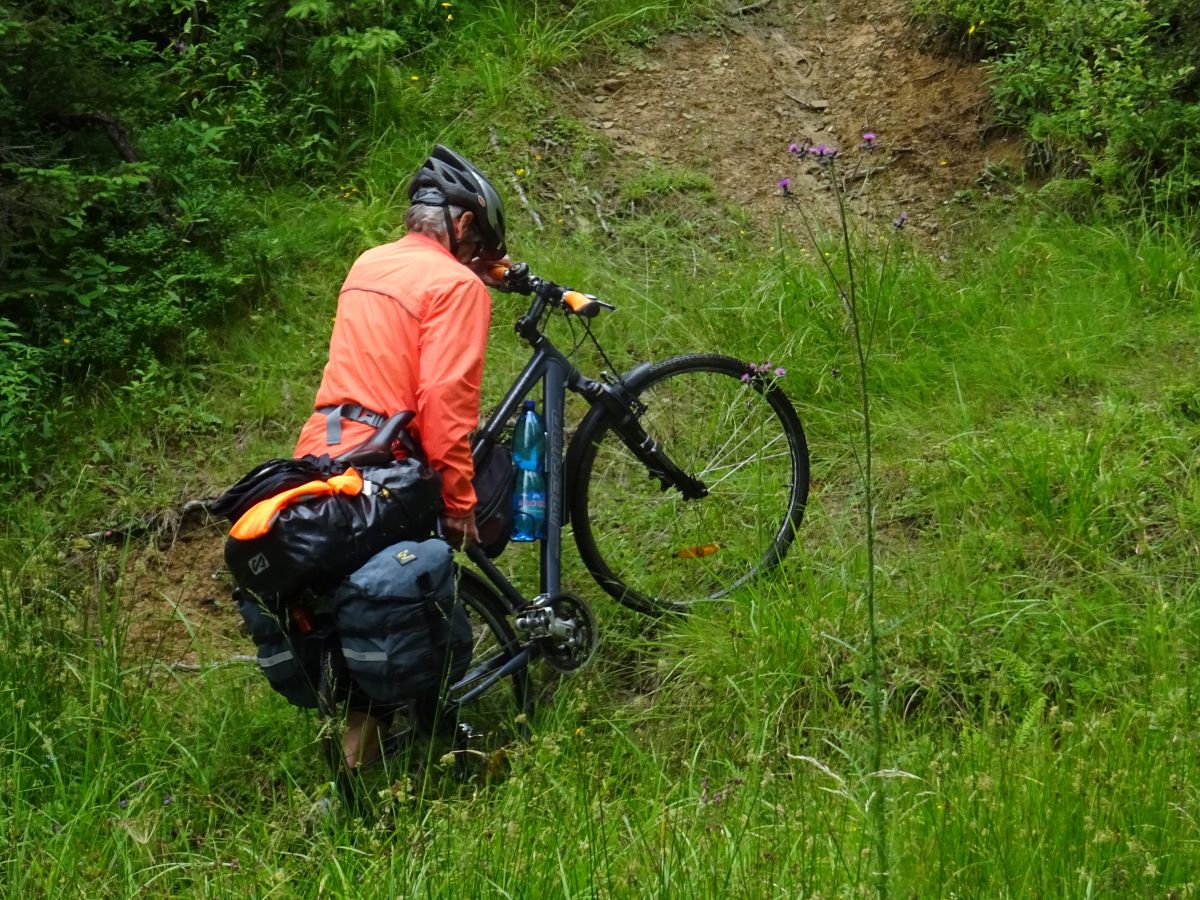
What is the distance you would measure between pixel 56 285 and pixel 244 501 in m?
3.30

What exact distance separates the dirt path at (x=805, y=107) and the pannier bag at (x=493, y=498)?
361 centimetres

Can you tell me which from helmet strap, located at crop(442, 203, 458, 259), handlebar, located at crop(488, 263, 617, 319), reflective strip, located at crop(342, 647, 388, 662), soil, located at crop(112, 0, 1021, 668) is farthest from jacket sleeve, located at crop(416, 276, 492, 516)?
soil, located at crop(112, 0, 1021, 668)

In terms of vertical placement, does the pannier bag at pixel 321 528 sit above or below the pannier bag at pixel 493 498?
above

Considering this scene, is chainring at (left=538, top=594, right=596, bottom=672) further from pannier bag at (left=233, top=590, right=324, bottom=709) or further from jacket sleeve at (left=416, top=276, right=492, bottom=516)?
pannier bag at (left=233, top=590, right=324, bottom=709)

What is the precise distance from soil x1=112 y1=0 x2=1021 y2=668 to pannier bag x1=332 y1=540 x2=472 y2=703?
4.45 m

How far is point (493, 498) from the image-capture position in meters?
4.65

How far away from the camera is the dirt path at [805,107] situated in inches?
310

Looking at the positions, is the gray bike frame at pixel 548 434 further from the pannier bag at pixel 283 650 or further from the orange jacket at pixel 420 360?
the pannier bag at pixel 283 650

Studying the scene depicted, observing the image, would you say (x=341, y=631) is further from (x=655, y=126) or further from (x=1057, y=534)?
(x=655, y=126)

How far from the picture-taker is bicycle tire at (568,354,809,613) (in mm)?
5199

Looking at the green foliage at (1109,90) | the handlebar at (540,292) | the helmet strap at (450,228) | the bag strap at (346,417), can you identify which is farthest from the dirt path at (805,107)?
the bag strap at (346,417)

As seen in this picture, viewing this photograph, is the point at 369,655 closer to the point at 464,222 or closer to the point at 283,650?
the point at 283,650

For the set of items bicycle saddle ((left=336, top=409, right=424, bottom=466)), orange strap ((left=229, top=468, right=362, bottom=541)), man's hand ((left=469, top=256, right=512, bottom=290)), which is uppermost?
man's hand ((left=469, top=256, right=512, bottom=290))

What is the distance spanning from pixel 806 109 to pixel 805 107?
0.02 meters
